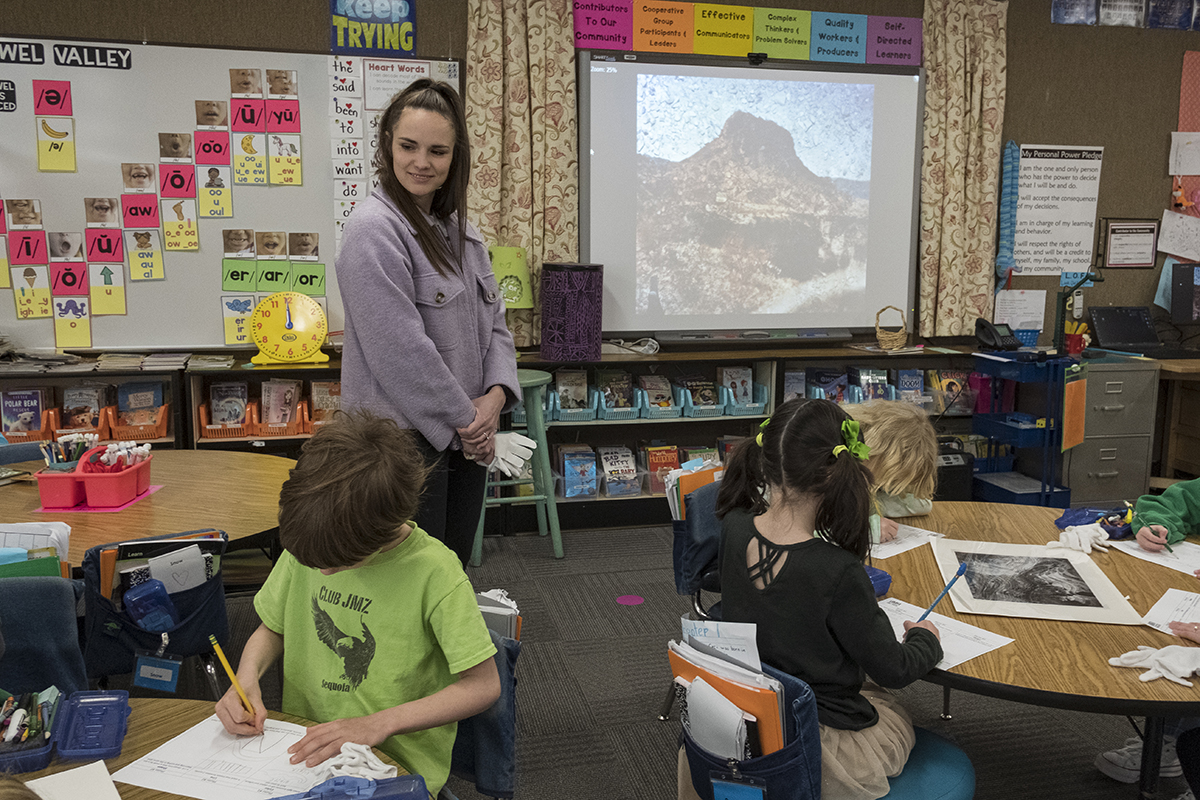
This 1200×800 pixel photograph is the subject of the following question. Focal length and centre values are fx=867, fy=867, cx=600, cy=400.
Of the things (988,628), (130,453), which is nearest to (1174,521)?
(988,628)

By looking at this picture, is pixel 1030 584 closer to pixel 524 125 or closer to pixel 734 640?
pixel 734 640

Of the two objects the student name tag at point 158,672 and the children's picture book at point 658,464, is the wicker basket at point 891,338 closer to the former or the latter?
the children's picture book at point 658,464

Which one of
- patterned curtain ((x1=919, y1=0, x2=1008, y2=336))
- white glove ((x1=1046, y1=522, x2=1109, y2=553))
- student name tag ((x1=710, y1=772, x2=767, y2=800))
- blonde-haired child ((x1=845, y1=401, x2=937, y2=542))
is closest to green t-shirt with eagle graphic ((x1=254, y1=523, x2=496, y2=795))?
student name tag ((x1=710, y1=772, x2=767, y2=800))

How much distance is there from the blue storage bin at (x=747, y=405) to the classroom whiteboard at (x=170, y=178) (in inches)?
71.4

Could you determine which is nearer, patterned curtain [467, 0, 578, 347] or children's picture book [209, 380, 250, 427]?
children's picture book [209, 380, 250, 427]

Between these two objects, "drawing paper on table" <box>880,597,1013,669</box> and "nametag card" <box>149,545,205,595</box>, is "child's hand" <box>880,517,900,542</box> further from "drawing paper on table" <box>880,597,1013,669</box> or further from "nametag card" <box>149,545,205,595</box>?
"nametag card" <box>149,545,205,595</box>

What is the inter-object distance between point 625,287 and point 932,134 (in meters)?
1.68

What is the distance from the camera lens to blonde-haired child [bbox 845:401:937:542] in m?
2.00

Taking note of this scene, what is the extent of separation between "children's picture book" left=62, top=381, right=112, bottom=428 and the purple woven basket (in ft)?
5.97

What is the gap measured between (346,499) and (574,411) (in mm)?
2768

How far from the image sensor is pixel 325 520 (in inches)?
43.3

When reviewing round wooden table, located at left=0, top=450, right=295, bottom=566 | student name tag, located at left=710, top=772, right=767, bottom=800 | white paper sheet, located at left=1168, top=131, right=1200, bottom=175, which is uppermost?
white paper sheet, located at left=1168, top=131, right=1200, bottom=175

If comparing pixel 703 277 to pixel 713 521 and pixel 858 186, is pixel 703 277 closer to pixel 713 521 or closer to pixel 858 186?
pixel 858 186

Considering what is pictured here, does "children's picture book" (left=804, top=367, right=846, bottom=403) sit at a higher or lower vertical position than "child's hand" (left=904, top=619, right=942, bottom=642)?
higher
